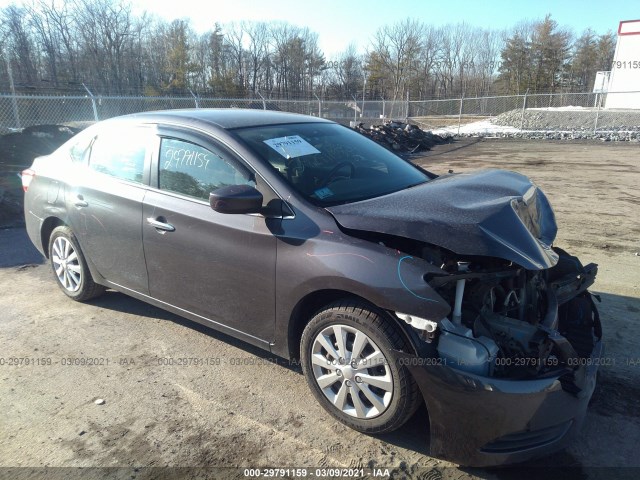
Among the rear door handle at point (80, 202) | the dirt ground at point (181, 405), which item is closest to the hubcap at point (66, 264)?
the dirt ground at point (181, 405)

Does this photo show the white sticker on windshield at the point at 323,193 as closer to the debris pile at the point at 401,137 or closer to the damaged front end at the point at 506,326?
the damaged front end at the point at 506,326

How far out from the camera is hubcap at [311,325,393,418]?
8.17 feet

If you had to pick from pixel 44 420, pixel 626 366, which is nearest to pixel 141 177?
pixel 44 420

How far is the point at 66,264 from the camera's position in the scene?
14.3ft

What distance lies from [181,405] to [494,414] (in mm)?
1870

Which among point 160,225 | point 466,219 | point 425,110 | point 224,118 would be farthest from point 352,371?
point 425,110

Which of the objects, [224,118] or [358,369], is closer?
[358,369]

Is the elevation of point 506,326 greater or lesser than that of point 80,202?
lesser

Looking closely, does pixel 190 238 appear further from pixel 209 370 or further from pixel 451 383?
pixel 451 383

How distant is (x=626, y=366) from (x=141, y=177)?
12.4 ft

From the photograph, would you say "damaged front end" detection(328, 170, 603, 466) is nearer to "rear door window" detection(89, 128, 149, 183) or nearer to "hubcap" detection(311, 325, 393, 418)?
"hubcap" detection(311, 325, 393, 418)

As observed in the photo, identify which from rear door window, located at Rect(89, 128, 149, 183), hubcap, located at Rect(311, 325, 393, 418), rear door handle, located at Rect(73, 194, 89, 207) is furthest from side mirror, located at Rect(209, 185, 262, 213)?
rear door handle, located at Rect(73, 194, 89, 207)

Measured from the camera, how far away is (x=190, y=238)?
319 cm

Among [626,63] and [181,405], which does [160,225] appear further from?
[626,63]
